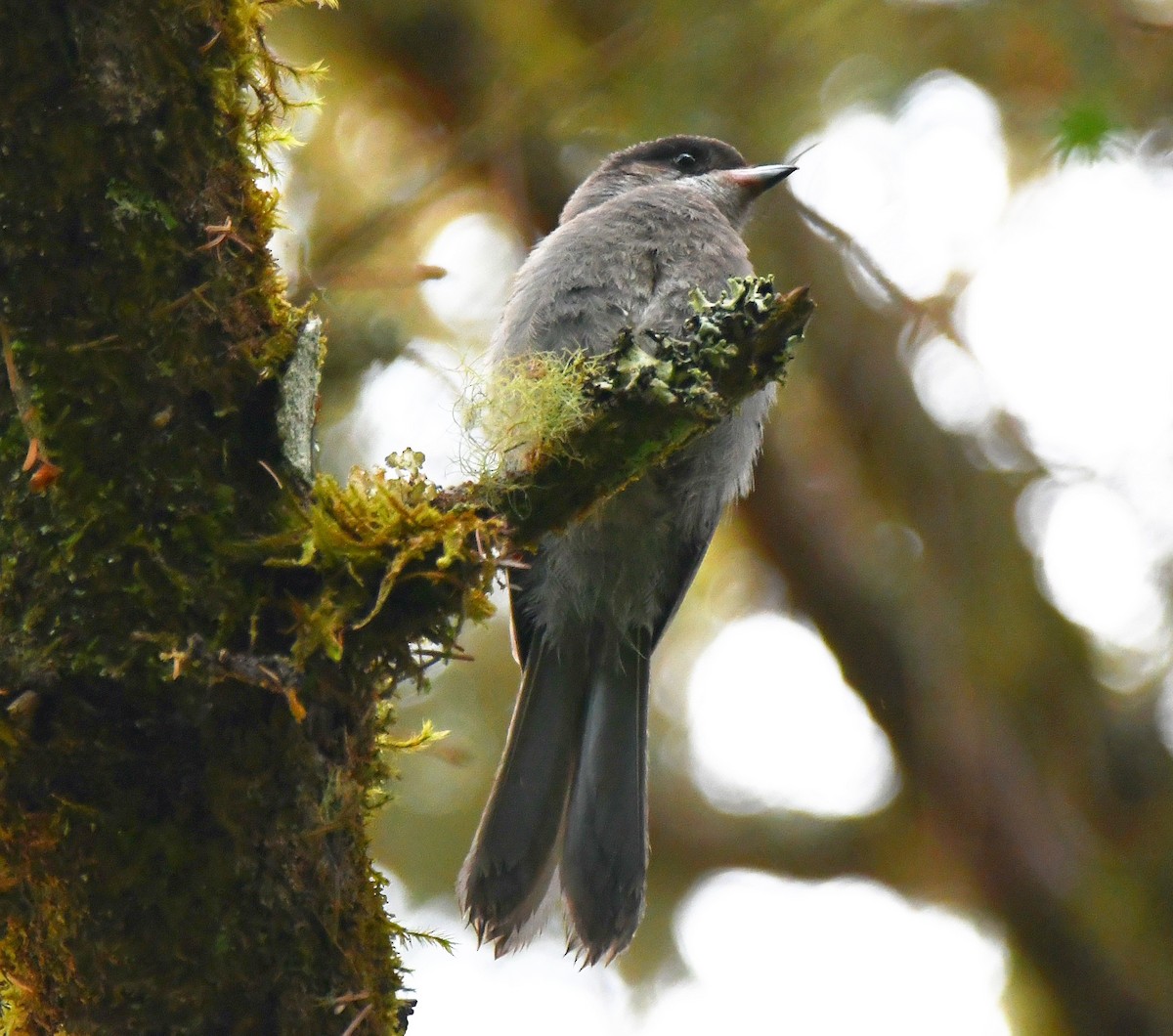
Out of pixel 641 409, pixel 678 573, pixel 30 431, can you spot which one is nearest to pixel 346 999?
pixel 30 431

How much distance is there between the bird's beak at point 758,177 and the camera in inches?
165

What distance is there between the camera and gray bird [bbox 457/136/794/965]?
119 inches

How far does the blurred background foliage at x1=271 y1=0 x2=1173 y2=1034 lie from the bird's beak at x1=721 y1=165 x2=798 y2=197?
0.23 feet

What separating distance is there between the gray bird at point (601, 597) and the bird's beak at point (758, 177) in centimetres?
43

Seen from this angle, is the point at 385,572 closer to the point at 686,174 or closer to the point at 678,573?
the point at 678,573

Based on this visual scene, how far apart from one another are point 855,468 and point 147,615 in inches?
148

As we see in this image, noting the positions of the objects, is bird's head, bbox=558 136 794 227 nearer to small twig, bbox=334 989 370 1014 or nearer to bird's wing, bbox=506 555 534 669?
bird's wing, bbox=506 555 534 669

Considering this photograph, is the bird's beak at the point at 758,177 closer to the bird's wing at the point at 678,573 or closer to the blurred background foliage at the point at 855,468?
the blurred background foliage at the point at 855,468

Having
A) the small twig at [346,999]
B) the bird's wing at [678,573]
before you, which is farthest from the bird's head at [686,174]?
the small twig at [346,999]

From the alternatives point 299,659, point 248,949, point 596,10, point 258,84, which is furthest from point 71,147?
point 596,10

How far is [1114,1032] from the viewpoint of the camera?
421 cm

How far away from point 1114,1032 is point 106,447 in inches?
153

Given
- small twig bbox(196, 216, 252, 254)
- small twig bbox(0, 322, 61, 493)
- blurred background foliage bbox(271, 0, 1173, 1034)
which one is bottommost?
blurred background foliage bbox(271, 0, 1173, 1034)

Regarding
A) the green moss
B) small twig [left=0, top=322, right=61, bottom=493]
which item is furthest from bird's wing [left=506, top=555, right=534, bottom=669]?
small twig [left=0, top=322, right=61, bottom=493]
